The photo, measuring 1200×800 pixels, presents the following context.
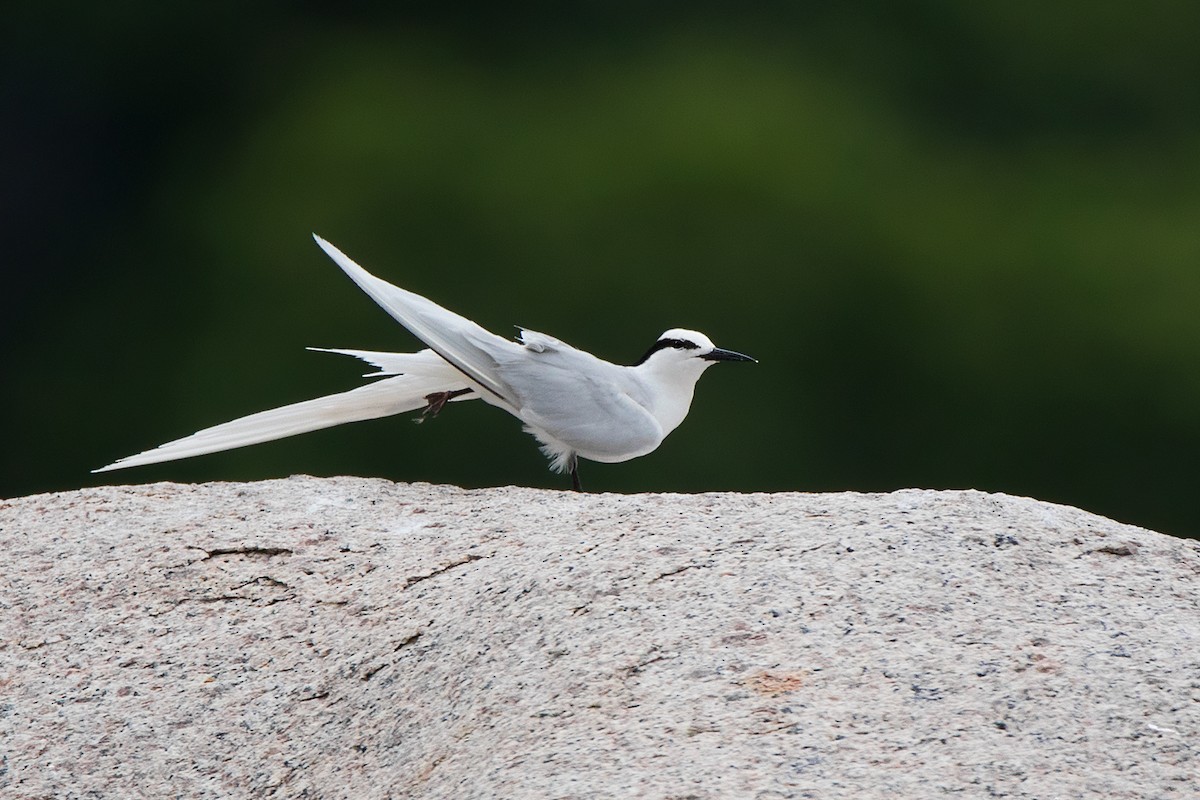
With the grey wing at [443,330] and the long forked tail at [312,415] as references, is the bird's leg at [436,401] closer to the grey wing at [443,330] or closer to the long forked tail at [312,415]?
the long forked tail at [312,415]

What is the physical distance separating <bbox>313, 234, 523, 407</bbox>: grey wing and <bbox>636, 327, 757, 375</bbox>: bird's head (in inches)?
26.3

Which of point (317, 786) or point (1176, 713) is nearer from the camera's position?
point (1176, 713)

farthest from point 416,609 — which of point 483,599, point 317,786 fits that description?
point 317,786

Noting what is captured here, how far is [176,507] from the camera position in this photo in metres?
4.43

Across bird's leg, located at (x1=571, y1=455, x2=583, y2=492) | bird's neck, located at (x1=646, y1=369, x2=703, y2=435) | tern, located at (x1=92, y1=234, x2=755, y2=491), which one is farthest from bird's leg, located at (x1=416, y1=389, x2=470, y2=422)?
bird's neck, located at (x1=646, y1=369, x2=703, y2=435)

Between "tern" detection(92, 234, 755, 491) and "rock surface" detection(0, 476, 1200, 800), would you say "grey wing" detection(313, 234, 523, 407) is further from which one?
"rock surface" detection(0, 476, 1200, 800)

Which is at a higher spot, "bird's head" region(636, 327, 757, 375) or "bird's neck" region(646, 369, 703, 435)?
"bird's head" region(636, 327, 757, 375)

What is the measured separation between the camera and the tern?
4.90 metres

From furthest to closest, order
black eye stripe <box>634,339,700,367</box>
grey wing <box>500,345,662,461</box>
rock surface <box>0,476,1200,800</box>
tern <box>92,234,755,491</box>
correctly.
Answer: black eye stripe <box>634,339,700,367</box>, grey wing <box>500,345,662,461</box>, tern <box>92,234,755,491</box>, rock surface <box>0,476,1200,800</box>

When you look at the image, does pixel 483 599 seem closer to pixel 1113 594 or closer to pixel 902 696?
pixel 902 696

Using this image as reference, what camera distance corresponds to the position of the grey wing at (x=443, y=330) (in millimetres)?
4684

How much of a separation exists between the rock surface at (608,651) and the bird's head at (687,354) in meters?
1.38

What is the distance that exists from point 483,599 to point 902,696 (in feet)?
3.66

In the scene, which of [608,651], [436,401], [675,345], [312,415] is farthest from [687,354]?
[608,651]
